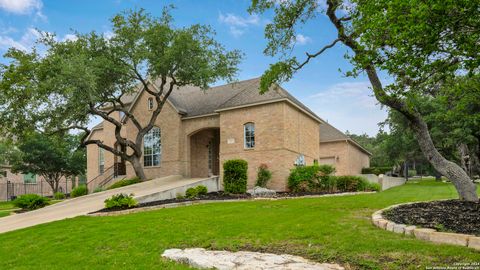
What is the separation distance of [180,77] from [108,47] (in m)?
4.73

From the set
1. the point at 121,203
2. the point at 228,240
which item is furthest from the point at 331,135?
the point at 228,240

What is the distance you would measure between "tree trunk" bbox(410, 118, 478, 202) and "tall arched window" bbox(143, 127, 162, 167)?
718 inches

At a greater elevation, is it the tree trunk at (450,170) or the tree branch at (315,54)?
the tree branch at (315,54)

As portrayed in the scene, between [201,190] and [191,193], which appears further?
[201,190]

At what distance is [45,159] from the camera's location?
36.9 metres

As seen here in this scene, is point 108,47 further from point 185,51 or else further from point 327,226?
point 327,226

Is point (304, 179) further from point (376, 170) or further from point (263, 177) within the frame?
point (376, 170)

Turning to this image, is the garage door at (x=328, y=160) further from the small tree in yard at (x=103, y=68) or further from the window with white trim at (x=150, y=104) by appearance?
the window with white trim at (x=150, y=104)

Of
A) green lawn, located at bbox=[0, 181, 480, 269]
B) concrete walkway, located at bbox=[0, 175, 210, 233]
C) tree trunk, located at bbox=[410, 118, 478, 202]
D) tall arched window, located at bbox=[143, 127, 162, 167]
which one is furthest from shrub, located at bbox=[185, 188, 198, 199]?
A: tree trunk, located at bbox=[410, 118, 478, 202]

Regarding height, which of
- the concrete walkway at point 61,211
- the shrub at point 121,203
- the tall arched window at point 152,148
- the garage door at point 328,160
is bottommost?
the concrete walkway at point 61,211

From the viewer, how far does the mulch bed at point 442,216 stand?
698 centimetres

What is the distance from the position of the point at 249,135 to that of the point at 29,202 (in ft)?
40.4

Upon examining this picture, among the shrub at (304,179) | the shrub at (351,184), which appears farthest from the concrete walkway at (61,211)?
the shrub at (351,184)

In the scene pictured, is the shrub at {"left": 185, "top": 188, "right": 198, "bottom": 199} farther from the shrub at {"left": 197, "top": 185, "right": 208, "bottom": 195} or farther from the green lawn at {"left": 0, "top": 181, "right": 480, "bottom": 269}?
the green lawn at {"left": 0, "top": 181, "right": 480, "bottom": 269}
